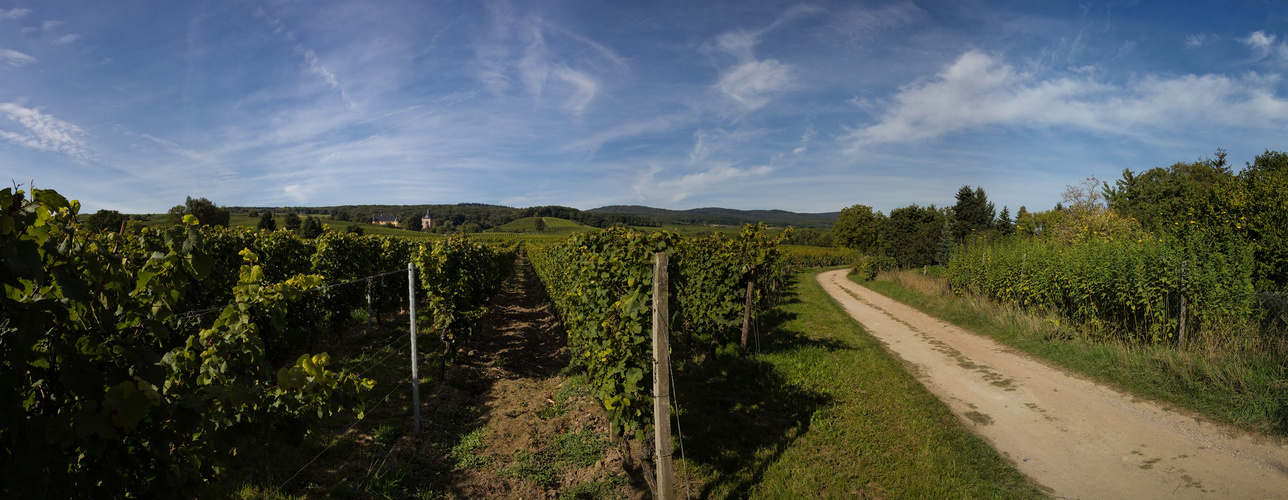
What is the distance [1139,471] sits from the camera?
191 inches

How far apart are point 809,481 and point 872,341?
6.98m

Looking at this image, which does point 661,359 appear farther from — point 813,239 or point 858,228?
point 813,239

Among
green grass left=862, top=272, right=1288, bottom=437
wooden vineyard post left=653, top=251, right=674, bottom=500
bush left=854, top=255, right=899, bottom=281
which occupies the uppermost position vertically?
wooden vineyard post left=653, top=251, right=674, bottom=500

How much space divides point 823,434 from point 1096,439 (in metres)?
2.96

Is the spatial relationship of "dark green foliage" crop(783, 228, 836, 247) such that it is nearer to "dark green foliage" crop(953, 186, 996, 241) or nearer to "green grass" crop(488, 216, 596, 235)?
"dark green foliage" crop(953, 186, 996, 241)

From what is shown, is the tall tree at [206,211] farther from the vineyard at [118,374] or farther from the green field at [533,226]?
the vineyard at [118,374]

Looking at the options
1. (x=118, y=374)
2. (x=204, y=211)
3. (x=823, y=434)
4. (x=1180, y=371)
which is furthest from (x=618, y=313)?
(x=204, y=211)

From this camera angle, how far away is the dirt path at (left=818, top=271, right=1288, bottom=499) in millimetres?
4574

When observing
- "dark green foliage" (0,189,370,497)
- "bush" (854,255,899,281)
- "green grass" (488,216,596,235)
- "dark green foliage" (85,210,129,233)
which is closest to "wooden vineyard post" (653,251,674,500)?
"dark green foliage" (0,189,370,497)

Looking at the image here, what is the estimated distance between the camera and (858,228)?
179ft

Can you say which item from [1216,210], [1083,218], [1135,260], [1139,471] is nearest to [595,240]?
[1139,471]

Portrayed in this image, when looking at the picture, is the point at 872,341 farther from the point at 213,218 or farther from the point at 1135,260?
the point at 213,218

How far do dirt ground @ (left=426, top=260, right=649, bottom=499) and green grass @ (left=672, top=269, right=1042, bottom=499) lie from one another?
0.86 m

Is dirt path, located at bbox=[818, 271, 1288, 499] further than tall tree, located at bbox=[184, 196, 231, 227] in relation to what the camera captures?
No
